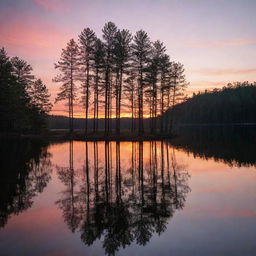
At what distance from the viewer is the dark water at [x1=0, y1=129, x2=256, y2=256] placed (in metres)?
5.74

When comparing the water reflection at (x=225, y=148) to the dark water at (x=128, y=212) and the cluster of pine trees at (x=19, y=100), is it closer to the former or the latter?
the dark water at (x=128, y=212)

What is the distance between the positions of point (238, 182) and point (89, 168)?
8.70 meters

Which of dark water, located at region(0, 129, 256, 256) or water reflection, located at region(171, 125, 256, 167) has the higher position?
water reflection, located at region(171, 125, 256, 167)

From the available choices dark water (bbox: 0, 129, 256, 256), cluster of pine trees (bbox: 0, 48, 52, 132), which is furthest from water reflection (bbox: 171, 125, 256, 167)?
cluster of pine trees (bbox: 0, 48, 52, 132)

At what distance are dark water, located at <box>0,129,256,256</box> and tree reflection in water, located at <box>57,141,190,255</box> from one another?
1.0 inches

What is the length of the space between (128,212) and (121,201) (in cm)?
120

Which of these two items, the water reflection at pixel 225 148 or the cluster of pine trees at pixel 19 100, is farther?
the cluster of pine trees at pixel 19 100

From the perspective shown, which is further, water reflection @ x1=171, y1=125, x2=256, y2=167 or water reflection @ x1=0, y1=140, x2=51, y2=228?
water reflection @ x1=171, y1=125, x2=256, y2=167

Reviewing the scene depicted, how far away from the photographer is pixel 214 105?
186250 millimetres

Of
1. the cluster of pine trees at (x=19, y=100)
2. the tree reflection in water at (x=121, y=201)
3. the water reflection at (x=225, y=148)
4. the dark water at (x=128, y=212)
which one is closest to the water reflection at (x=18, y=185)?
the dark water at (x=128, y=212)

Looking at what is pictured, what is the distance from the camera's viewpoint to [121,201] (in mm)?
9055

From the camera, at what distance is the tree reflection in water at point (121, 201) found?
645 cm

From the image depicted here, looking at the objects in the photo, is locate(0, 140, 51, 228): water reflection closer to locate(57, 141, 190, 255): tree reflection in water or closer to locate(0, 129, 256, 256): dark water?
locate(0, 129, 256, 256): dark water

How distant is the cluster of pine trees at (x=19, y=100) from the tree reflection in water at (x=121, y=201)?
3757cm
